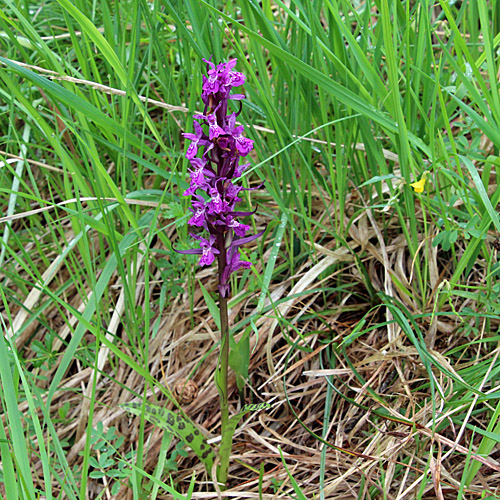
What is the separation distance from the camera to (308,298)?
2.09 metres

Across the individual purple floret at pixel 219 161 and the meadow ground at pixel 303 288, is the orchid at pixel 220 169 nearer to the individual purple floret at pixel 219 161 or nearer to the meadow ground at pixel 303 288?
the individual purple floret at pixel 219 161

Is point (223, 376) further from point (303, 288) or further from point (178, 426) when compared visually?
point (303, 288)

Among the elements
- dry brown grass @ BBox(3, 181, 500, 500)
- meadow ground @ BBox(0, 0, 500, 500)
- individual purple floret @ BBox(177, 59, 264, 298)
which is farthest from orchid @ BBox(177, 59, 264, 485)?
dry brown grass @ BBox(3, 181, 500, 500)

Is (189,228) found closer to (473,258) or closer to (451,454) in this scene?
(473,258)

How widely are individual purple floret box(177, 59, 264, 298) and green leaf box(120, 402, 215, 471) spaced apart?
18.8 inches

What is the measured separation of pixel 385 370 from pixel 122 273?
0.99 metres

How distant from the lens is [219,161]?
4.73 feet

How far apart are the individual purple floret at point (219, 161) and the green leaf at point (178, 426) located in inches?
18.8

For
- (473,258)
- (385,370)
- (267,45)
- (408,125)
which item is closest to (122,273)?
(267,45)

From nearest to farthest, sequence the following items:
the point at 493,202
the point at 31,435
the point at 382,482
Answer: the point at 382,482 < the point at 493,202 < the point at 31,435

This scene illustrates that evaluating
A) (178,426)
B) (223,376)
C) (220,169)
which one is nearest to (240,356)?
(223,376)

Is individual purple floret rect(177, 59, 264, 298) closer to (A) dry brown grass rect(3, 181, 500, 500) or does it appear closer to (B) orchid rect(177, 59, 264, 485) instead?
(B) orchid rect(177, 59, 264, 485)

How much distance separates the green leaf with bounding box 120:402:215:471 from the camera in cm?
168

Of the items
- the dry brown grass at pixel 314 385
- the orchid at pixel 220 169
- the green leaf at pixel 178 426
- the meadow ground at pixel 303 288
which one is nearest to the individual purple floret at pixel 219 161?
the orchid at pixel 220 169
